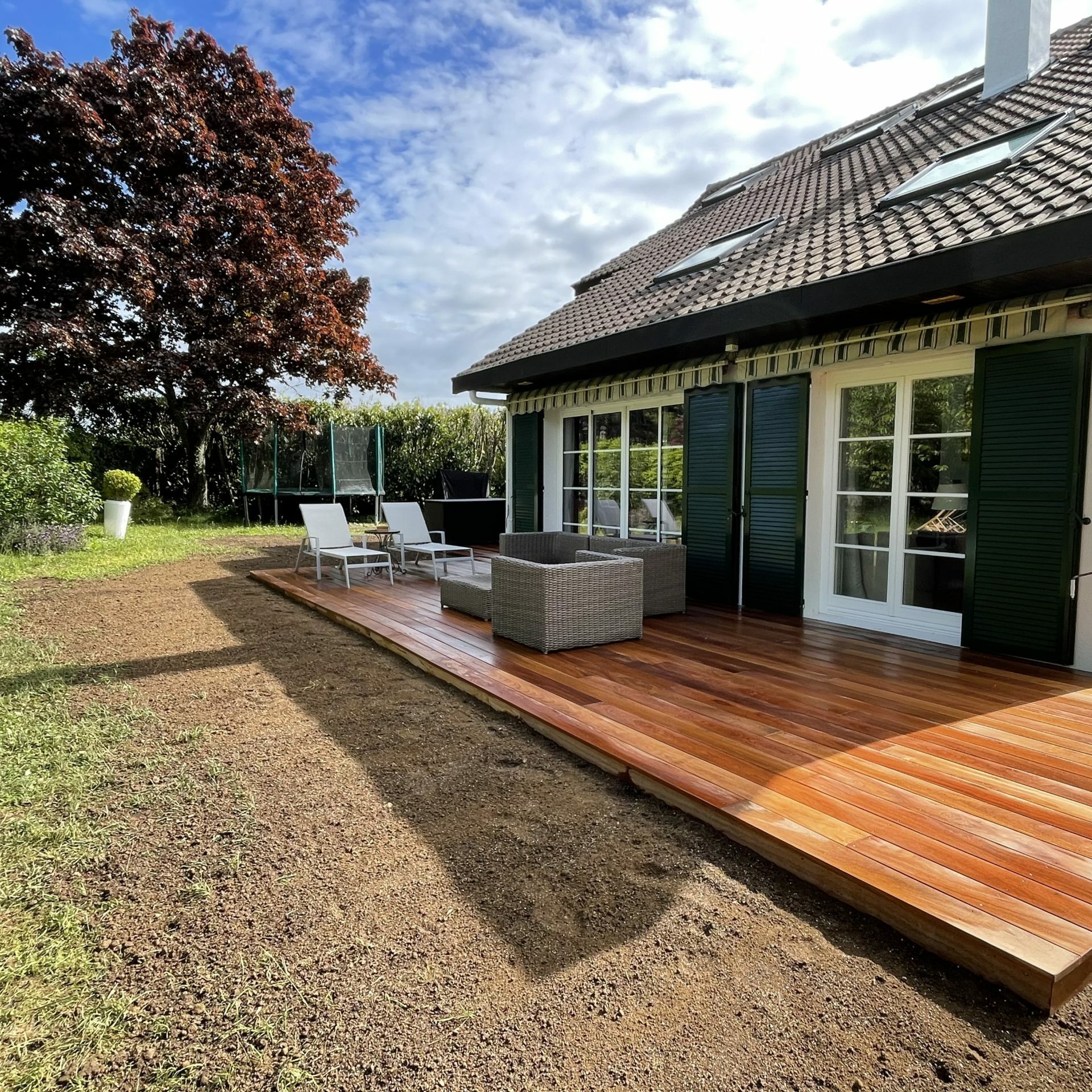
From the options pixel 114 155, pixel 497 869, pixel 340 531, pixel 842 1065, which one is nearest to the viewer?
pixel 842 1065

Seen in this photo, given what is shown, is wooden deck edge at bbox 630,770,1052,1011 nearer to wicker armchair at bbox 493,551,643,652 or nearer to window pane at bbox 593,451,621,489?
wicker armchair at bbox 493,551,643,652

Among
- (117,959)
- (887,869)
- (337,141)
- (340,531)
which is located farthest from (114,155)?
(887,869)

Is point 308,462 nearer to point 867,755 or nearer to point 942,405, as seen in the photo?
point 942,405

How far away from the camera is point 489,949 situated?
1780mm

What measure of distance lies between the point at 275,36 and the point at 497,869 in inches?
454

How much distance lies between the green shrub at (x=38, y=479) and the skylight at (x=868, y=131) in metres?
10.9

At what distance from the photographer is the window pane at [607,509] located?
7504 mm

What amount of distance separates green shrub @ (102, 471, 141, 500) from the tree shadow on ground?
8120 mm

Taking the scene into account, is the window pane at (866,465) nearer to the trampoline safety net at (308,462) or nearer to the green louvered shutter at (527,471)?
the green louvered shutter at (527,471)

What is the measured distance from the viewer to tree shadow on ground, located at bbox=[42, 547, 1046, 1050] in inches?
69.2

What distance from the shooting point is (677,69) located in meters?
8.44

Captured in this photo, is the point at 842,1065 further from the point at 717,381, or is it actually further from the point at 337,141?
the point at 337,141

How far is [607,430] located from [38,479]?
748cm

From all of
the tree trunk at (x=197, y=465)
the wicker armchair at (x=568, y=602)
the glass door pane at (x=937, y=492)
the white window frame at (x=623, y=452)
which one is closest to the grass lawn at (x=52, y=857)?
the wicker armchair at (x=568, y=602)
